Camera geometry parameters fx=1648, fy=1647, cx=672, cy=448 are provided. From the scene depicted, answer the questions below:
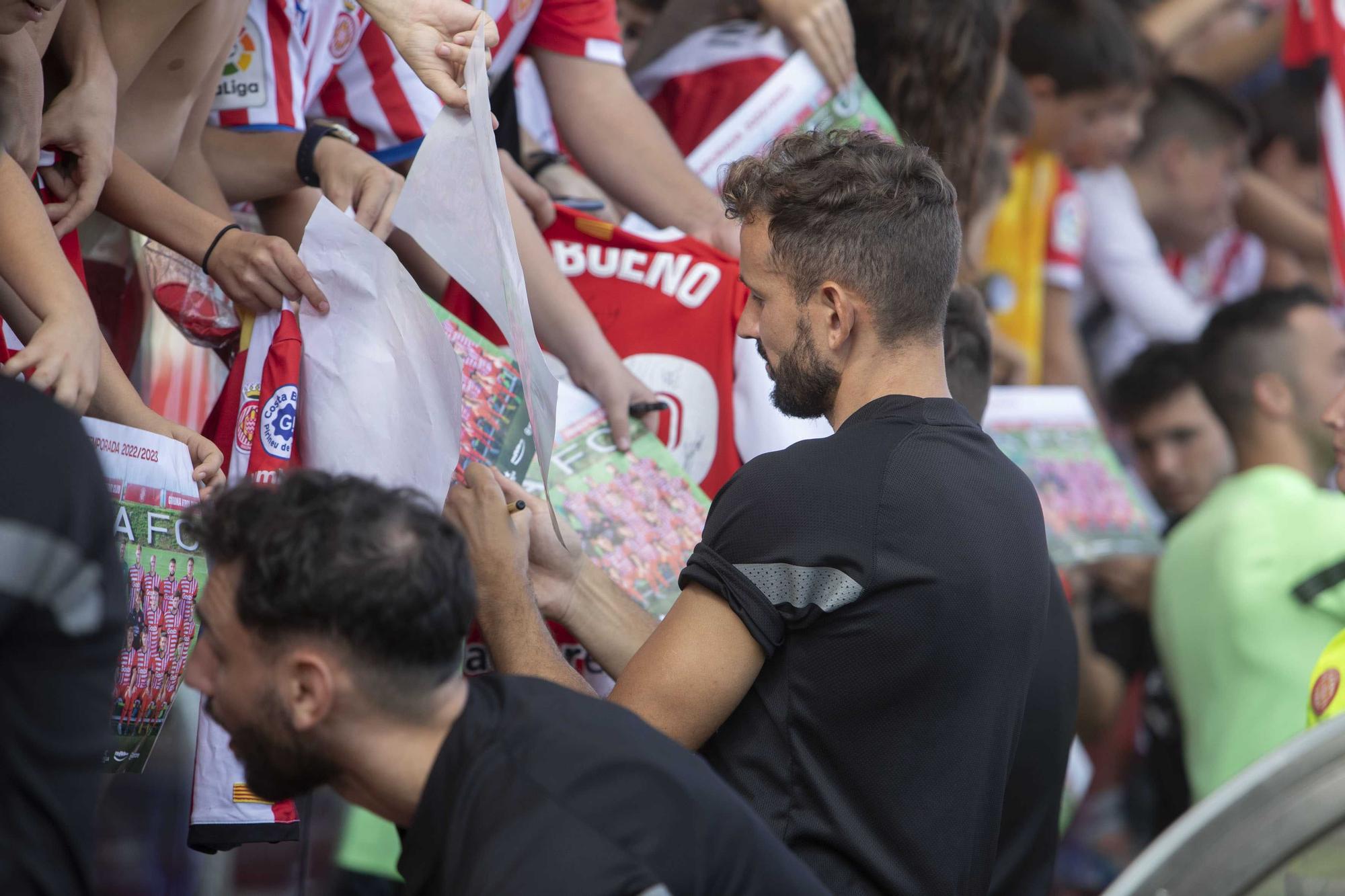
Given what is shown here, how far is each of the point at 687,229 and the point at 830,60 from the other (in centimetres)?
46

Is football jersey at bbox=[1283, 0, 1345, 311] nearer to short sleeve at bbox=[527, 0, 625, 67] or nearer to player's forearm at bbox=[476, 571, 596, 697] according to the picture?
short sleeve at bbox=[527, 0, 625, 67]

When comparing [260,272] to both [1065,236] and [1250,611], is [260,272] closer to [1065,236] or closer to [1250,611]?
[1250,611]

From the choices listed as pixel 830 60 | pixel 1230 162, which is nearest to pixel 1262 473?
pixel 830 60

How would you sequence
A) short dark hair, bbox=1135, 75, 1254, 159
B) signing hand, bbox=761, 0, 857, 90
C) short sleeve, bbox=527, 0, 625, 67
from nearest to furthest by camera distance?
short sleeve, bbox=527, 0, 625, 67 < signing hand, bbox=761, 0, 857, 90 < short dark hair, bbox=1135, 75, 1254, 159

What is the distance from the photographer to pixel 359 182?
7.73ft

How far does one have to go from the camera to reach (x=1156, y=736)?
445 cm

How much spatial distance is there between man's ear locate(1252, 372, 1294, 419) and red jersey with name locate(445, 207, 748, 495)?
2290mm

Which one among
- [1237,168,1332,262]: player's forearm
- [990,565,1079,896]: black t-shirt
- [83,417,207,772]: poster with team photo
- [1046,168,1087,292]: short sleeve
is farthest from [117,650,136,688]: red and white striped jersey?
[1237,168,1332,262]: player's forearm

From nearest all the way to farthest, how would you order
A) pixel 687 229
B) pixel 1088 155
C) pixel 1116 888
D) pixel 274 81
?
pixel 1116 888 → pixel 274 81 → pixel 687 229 → pixel 1088 155

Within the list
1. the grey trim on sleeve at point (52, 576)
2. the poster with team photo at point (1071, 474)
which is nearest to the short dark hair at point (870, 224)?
the grey trim on sleeve at point (52, 576)

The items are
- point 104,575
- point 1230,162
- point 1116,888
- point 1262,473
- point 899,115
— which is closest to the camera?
point 104,575

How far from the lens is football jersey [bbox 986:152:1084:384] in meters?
4.48

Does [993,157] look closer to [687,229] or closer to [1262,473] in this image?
[1262,473]

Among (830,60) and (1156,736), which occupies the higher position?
(830,60)
